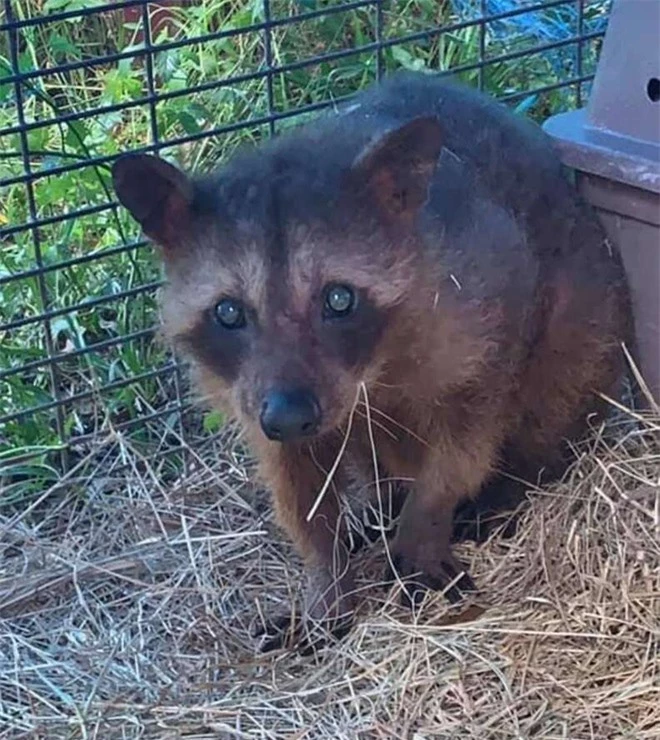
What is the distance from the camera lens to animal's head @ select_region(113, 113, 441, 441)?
10.8 feet

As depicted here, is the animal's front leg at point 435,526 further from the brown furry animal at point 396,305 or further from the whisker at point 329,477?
the whisker at point 329,477

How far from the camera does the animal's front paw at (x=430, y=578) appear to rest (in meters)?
3.74

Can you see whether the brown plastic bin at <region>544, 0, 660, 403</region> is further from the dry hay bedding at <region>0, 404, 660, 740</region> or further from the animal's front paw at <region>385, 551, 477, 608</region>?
the animal's front paw at <region>385, 551, 477, 608</region>

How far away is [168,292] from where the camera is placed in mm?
3568

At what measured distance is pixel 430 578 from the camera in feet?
12.4

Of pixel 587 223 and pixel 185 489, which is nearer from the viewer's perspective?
pixel 587 223

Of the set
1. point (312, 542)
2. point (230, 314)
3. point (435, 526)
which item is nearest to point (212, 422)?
point (312, 542)

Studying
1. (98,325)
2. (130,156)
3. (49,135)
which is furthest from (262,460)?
(49,135)

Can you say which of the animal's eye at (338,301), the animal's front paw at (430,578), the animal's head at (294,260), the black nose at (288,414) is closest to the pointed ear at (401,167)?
the animal's head at (294,260)

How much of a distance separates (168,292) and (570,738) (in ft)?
4.12

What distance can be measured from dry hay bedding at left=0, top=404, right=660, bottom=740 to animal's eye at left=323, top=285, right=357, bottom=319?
0.73 meters

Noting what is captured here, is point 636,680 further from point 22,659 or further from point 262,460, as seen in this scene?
point 22,659

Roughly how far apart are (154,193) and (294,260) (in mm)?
338

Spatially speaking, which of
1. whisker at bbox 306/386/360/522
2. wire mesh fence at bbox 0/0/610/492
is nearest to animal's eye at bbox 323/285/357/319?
whisker at bbox 306/386/360/522
